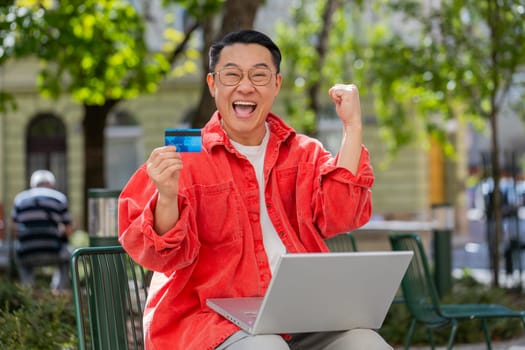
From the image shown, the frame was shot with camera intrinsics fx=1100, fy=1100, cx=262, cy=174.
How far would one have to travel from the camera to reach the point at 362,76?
17141 millimetres

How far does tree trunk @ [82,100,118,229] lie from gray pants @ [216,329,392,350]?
460 inches

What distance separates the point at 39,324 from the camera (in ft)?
19.5

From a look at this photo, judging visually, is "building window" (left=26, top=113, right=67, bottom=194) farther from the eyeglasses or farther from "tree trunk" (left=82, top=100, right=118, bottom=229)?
the eyeglasses

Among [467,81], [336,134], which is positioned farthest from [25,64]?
[467,81]

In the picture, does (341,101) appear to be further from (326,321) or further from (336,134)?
(336,134)

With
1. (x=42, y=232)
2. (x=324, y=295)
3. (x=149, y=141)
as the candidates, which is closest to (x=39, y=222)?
(x=42, y=232)

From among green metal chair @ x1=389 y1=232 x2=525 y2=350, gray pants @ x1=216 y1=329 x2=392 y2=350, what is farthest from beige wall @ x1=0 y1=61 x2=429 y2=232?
gray pants @ x1=216 y1=329 x2=392 y2=350

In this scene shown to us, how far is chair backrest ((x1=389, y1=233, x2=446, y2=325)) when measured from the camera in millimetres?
6375

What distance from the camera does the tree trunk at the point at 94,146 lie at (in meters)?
15.3

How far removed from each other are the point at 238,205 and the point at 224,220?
0.08 m

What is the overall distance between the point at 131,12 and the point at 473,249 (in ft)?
43.5

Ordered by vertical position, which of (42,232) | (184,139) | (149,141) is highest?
(184,139)

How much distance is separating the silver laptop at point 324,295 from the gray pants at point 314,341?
0.11 feet

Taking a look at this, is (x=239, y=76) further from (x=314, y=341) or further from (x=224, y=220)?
(x=314, y=341)
